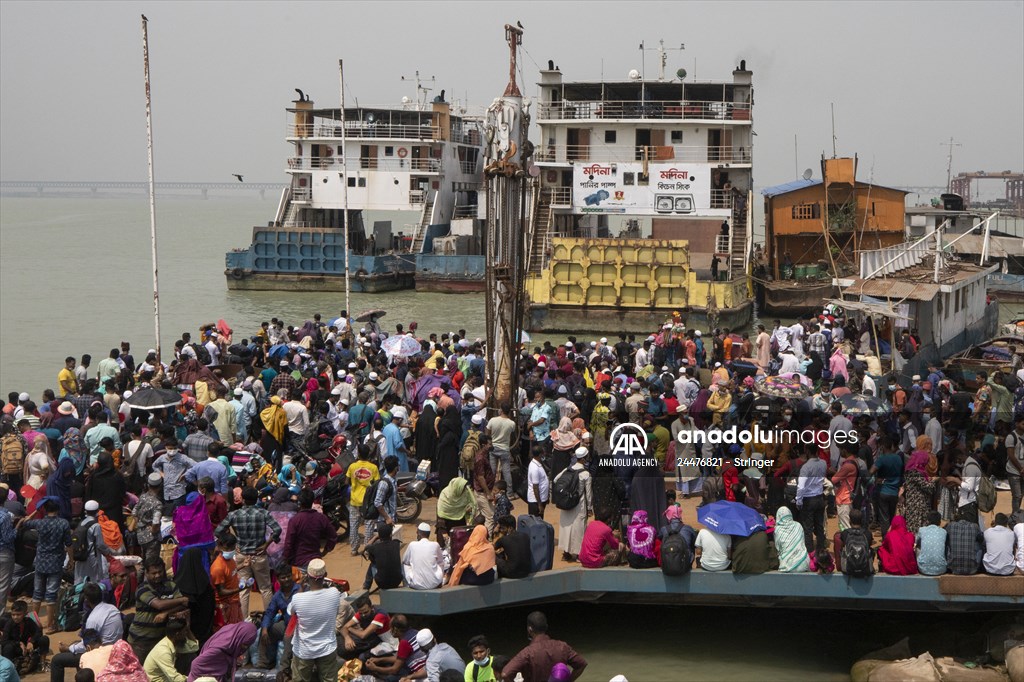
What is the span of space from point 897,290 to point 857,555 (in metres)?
11.2

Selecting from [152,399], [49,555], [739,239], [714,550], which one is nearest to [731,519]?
[714,550]

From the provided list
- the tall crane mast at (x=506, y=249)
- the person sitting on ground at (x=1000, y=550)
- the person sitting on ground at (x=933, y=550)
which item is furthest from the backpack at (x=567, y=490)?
the person sitting on ground at (x=1000, y=550)

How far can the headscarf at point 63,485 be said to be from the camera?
36.4ft

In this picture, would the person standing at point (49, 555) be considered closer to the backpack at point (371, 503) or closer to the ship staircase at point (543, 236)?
the backpack at point (371, 503)

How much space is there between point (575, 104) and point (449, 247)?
317 inches

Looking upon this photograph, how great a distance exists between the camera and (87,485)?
11109mm

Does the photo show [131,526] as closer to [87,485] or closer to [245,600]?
[87,485]

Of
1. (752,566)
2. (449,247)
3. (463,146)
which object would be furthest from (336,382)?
(463,146)

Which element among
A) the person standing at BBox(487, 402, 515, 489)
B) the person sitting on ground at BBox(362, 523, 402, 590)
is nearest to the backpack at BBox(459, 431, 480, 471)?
the person standing at BBox(487, 402, 515, 489)

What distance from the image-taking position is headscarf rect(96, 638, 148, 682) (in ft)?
27.0

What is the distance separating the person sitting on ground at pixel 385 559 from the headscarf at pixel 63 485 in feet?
10.5

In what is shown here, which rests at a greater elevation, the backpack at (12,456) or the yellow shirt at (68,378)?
the yellow shirt at (68,378)

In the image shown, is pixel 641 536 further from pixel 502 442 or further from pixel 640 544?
pixel 502 442

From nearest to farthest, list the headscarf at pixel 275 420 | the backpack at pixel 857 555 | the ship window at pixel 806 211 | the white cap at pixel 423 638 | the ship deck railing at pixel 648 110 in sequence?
the white cap at pixel 423 638 → the backpack at pixel 857 555 → the headscarf at pixel 275 420 → the ship window at pixel 806 211 → the ship deck railing at pixel 648 110
